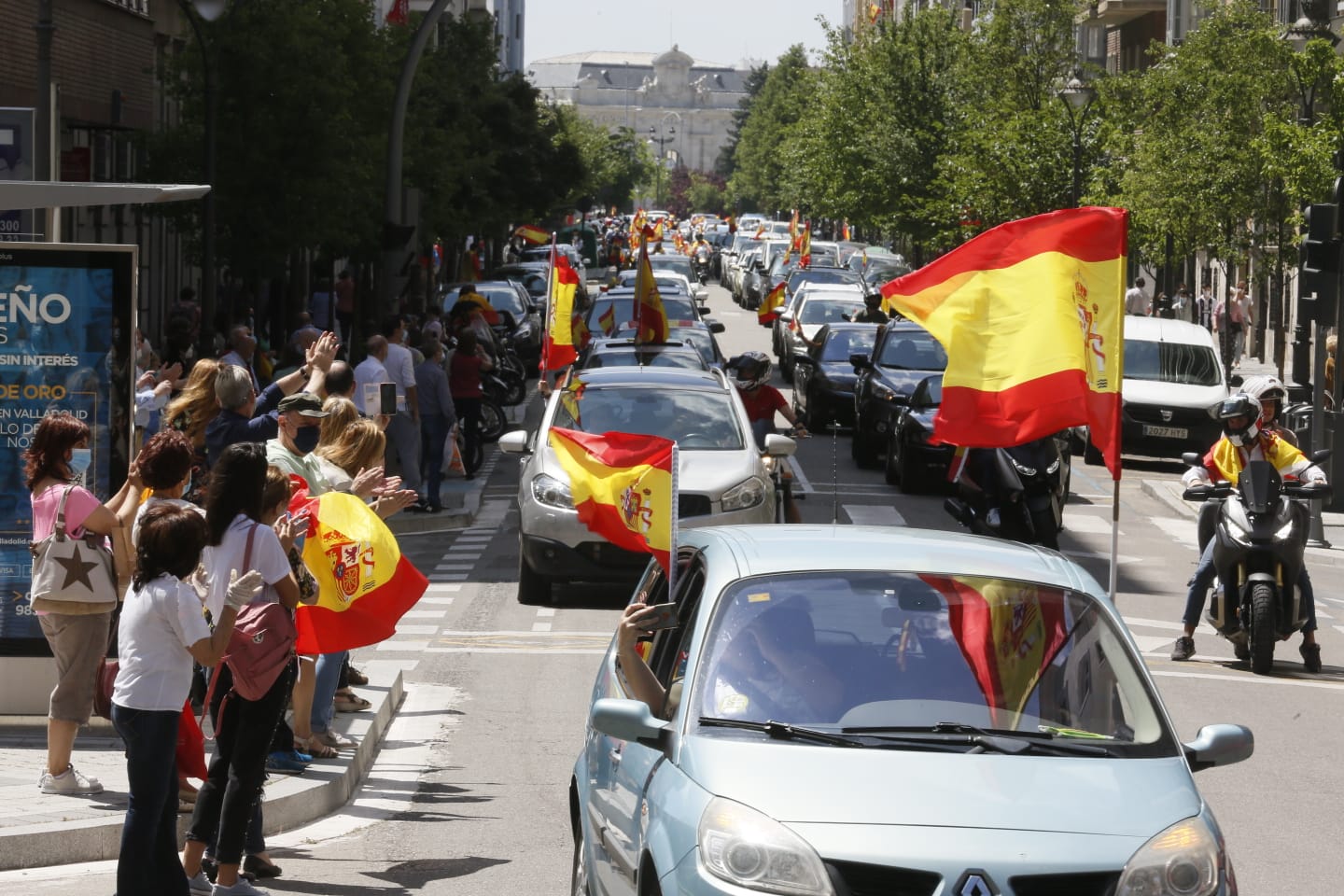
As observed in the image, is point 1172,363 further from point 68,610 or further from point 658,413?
point 68,610

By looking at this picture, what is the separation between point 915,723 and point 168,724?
268 cm

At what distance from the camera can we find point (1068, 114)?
45.4 meters

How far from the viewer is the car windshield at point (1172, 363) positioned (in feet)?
95.8

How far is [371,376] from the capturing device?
59.7ft

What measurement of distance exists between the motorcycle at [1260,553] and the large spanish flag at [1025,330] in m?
3.59

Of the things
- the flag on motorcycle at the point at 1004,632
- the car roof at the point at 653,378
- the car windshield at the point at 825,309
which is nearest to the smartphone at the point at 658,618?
the flag on motorcycle at the point at 1004,632

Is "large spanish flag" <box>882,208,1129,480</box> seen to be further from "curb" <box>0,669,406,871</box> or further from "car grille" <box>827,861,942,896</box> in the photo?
"car grille" <box>827,861,942,896</box>

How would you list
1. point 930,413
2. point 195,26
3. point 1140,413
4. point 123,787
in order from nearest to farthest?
1. point 123,787
2. point 930,413
3. point 195,26
4. point 1140,413

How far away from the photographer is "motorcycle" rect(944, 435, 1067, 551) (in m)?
15.6

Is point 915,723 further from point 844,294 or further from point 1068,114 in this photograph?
point 1068,114

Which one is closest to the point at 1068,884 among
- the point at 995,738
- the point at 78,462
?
the point at 995,738

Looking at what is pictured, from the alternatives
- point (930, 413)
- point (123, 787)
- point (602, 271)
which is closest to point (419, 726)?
point (123, 787)

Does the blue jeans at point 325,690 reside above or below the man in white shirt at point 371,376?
below

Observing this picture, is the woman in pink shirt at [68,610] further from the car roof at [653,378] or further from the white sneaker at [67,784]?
the car roof at [653,378]
